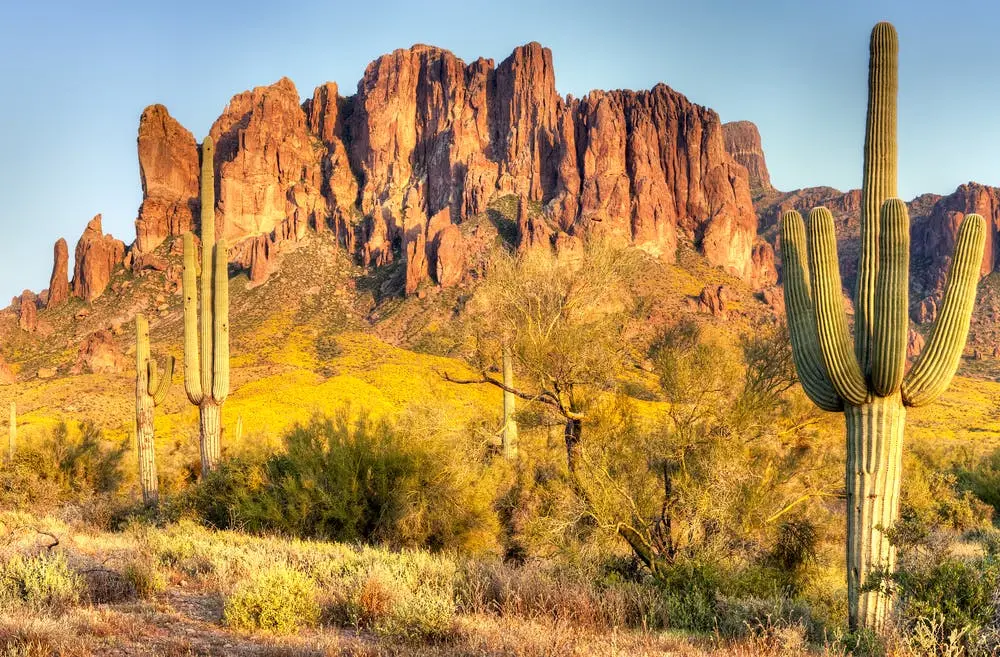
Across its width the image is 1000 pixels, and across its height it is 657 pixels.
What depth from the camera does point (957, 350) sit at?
6.34 meters

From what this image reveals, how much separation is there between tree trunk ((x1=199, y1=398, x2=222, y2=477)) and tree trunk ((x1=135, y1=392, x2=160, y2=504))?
1.25 m

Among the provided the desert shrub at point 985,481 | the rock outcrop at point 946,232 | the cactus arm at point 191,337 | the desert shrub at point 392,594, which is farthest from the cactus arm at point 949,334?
the rock outcrop at point 946,232

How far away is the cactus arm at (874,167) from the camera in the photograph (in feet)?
21.9

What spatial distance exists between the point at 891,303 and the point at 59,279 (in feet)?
311

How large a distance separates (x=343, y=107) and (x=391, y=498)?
118 meters

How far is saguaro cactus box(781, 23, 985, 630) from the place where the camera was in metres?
6.26

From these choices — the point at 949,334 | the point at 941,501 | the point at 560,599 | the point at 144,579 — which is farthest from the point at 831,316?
the point at 941,501

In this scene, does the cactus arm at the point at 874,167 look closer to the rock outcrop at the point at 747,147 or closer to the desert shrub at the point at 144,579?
the desert shrub at the point at 144,579

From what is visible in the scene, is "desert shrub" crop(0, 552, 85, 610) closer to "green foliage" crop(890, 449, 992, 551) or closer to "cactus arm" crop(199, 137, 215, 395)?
"cactus arm" crop(199, 137, 215, 395)

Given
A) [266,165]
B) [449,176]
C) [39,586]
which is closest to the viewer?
[39,586]

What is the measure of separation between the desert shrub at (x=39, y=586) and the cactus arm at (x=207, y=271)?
8.13 m

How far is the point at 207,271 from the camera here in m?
14.8

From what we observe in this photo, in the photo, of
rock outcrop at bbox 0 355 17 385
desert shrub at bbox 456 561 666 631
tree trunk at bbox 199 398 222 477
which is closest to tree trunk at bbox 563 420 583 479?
desert shrub at bbox 456 561 666 631

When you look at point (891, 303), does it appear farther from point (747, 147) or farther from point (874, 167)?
point (747, 147)
